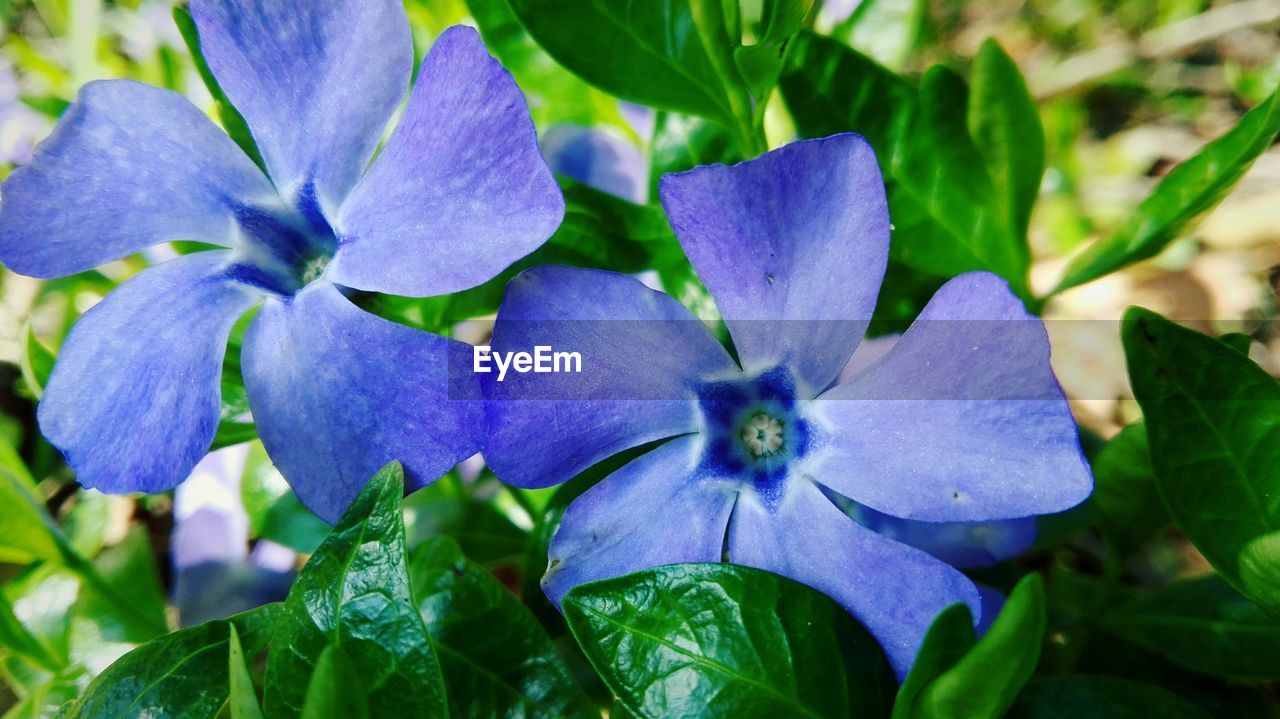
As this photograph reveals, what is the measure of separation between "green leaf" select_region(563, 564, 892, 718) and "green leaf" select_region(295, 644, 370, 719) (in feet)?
0.54

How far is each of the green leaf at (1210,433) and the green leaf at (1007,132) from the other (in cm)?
31

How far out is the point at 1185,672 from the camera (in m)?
1.09

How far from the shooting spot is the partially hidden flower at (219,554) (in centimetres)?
131

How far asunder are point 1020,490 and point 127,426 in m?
0.71

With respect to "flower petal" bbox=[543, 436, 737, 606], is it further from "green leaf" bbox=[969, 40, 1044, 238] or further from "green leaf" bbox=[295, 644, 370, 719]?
"green leaf" bbox=[969, 40, 1044, 238]

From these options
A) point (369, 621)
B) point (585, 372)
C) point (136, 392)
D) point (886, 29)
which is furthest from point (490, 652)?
point (886, 29)

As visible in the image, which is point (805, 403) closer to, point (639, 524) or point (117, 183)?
point (639, 524)

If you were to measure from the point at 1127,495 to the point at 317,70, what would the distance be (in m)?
0.88

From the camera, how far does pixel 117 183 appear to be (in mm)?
926

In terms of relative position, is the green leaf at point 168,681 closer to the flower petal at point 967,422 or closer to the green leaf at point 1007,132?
the flower petal at point 967,422

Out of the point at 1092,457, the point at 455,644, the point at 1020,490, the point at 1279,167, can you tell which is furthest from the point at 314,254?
the point at 1279,167

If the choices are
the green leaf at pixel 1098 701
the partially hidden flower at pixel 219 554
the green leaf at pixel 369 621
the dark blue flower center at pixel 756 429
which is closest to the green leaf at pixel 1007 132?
the dark blue flower center at pixel 756 429

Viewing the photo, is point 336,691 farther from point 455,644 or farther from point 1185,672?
point 1185,672

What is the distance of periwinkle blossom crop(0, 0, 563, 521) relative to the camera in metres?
0.81
